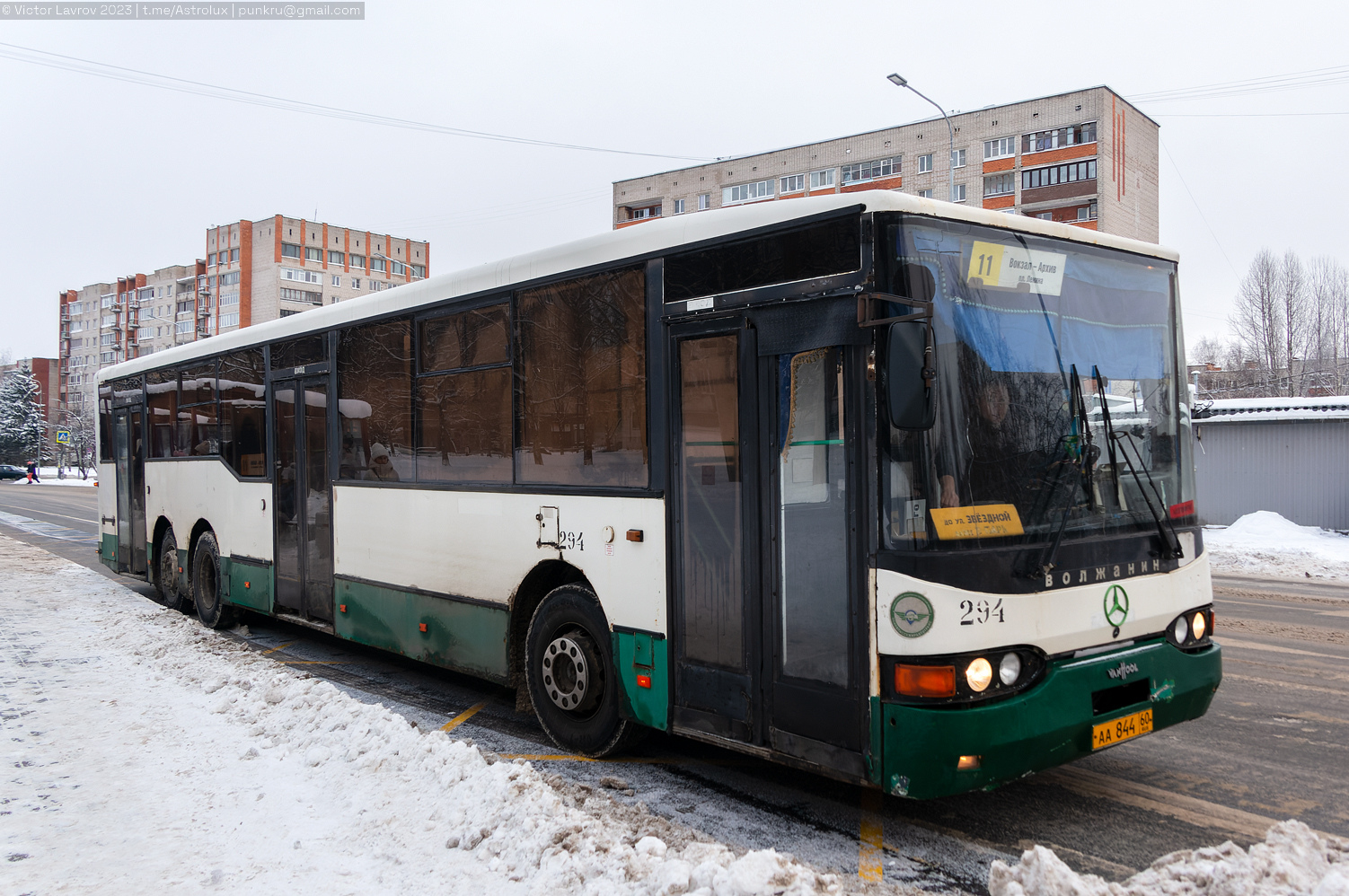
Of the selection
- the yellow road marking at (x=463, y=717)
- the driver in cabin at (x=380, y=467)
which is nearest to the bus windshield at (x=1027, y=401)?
the yellow road marking at (x=463, y=717)

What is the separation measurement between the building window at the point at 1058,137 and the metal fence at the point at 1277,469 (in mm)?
33860

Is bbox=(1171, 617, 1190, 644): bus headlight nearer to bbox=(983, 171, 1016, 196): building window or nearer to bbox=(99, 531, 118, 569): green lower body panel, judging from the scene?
bbox=(99, 531, 118, 569): green lower body panel

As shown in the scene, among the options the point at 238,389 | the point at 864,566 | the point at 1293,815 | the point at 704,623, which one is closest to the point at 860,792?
the point at 704,623

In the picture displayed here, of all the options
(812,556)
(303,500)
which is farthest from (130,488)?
(812,556)

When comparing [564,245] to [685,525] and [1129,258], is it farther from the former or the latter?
[1129,258]

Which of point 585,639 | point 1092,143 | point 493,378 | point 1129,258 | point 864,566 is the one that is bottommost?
point 585,639

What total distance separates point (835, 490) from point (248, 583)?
791 cm

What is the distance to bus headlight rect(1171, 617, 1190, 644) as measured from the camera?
16.2 feet

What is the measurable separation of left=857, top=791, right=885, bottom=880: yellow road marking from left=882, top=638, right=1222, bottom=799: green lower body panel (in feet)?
1.27

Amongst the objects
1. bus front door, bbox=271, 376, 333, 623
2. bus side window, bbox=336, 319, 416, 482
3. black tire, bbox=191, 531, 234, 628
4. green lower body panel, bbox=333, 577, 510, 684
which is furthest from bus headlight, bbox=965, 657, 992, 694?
black tire, bbox=191, 531, 234, 628

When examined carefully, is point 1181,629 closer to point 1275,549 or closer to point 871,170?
point 1275,549

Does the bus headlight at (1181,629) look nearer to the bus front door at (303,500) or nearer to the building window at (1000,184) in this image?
the bus front door at (303,500)

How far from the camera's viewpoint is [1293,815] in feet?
15.6

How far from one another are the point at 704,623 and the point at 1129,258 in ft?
9.91
